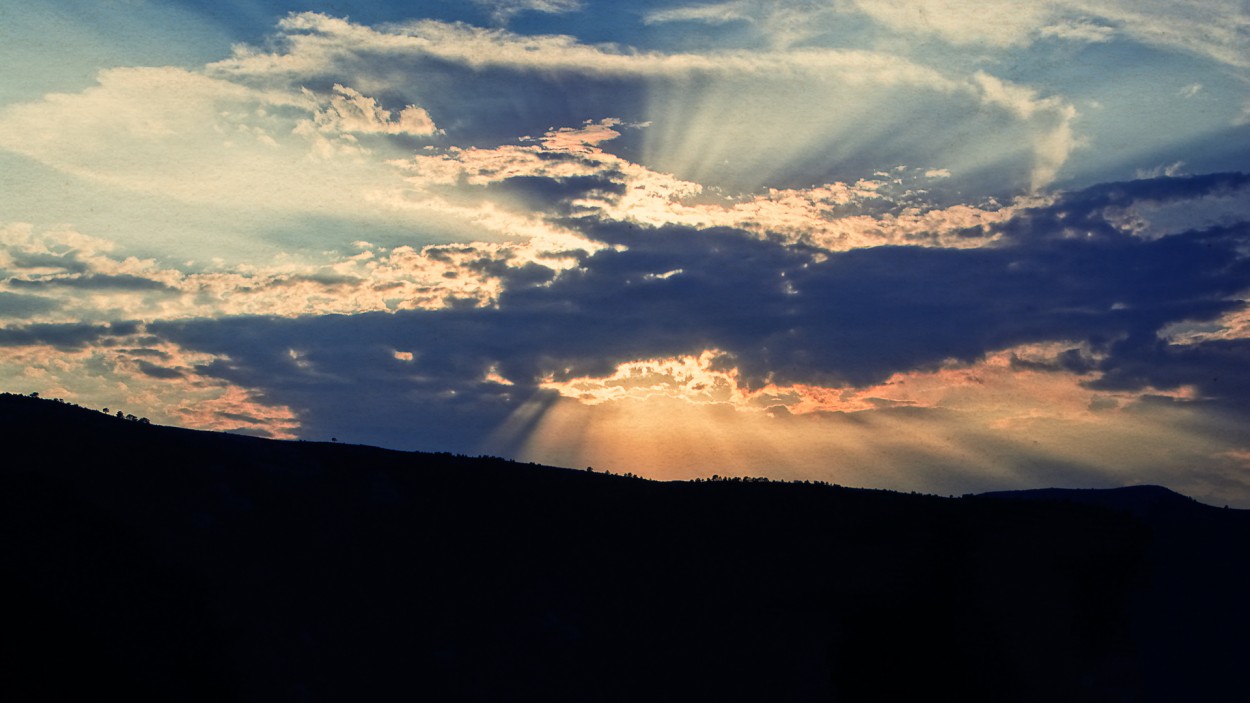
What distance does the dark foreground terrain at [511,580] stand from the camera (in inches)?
1731

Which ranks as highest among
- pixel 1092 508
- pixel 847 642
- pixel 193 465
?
pixel 1092 508

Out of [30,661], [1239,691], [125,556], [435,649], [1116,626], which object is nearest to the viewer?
[30,661]

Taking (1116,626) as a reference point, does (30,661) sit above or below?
below

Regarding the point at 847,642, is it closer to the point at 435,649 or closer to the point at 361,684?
the point at 435,649

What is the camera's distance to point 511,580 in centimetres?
5500

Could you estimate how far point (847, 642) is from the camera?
177ft

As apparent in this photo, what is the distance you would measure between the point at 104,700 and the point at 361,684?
11.6 m

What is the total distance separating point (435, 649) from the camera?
163 ft

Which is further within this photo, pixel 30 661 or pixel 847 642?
pixel 847 642

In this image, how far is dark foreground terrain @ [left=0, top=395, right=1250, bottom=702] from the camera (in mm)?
43969

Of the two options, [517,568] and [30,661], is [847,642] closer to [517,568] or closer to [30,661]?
[517,568]

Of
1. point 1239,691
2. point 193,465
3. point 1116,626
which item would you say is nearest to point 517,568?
point 193,465

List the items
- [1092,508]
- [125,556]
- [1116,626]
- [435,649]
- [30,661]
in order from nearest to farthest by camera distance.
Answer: [30,661] < [125,556] < [435,649] < [1116,626] < [1092,508]

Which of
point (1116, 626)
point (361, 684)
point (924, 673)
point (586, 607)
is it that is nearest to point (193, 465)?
point (361, 684)
